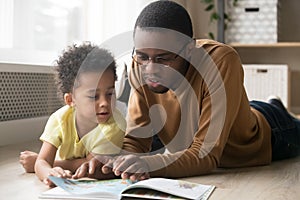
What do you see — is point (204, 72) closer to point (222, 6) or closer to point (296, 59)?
point (222, 6)

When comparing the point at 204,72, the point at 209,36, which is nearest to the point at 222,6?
the point at 209,36

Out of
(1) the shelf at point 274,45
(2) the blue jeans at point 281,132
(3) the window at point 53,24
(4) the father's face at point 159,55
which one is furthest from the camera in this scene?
(1) the shelf at point 274,45

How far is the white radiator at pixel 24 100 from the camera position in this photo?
2328 mm

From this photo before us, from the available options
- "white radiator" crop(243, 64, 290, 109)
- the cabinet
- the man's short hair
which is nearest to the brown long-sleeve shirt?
the man's short hair

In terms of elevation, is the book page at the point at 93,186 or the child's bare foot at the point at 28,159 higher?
the book page at the point at 93,186

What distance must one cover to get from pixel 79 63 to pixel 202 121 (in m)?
0.41

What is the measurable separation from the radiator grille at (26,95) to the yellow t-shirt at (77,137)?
0.87m

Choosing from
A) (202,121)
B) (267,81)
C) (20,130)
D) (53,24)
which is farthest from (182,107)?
(267,81)

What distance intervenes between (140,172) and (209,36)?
260cm

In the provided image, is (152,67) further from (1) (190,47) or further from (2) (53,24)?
(2) (53,24)

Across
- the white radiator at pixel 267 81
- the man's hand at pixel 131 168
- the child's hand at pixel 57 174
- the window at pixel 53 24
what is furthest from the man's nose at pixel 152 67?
the white radiator at pixel 267 81

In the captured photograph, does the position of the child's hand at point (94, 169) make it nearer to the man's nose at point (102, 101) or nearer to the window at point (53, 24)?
the man's nose at point (102, 101)

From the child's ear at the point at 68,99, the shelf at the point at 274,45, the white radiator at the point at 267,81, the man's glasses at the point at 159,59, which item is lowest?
the white radiator at the point at 267,81

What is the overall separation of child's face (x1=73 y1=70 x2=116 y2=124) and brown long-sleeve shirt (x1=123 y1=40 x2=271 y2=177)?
0.52 ft
